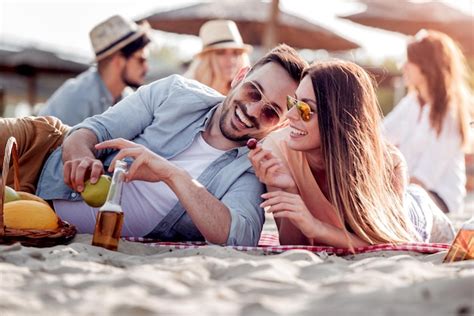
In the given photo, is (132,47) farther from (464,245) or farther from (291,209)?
(464,245)

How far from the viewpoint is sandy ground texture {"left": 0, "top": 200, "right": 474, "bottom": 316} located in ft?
6.50

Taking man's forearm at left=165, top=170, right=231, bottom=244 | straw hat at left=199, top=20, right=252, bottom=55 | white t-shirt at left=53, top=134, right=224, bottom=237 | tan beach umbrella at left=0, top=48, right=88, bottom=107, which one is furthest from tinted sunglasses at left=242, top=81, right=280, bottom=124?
tan beach umbrella at left=0, top=48, right=88, bottom=107

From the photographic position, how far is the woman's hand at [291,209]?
339 centimetres

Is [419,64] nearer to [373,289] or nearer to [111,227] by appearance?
[111,227]

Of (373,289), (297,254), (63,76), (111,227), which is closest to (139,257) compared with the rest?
(111,227)

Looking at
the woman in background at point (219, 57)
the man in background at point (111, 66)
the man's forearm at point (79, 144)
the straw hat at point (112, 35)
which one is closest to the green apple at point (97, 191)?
the man's forearm at point (79, 144)

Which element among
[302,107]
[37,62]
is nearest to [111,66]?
[302,107]

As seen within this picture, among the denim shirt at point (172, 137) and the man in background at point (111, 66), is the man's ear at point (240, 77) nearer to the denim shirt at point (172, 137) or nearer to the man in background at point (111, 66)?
the denim shirt at point (172, 137)

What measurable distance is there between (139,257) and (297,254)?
1.94 ft

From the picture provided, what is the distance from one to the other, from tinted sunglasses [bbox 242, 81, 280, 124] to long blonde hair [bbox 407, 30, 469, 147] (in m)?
3.00

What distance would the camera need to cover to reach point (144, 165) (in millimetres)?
3314

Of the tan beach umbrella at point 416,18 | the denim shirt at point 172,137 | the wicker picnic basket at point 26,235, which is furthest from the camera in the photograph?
the tan beach umbrella at point 416,18

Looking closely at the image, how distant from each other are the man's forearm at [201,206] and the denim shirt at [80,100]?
3.54 m

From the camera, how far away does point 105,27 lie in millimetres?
7320
